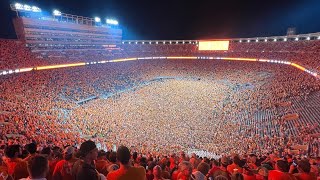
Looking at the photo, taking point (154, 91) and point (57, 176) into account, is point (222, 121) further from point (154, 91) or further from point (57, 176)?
point (57, 176)

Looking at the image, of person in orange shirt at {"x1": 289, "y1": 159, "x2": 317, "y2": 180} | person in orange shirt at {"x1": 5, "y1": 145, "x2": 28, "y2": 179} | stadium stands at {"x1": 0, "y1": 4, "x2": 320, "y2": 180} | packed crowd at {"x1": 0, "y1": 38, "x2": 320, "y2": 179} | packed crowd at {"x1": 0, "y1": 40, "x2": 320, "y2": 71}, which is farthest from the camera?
packed crowd at {"x1": 0, "y1": 40, "x2": 320, "y2": 71}

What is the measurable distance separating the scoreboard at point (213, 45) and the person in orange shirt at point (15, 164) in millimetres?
62134

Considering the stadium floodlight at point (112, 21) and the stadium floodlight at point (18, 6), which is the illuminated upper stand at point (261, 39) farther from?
the stadium floodlight at point (18, 6)

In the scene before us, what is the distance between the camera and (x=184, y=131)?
2192cm

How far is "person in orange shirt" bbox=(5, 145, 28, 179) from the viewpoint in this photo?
4.07 meters

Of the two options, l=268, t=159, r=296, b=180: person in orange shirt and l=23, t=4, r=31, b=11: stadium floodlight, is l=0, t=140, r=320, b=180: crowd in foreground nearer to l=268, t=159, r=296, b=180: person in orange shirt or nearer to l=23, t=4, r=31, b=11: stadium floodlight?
l=268, t=159, r=296, b=180: person in orange shirt

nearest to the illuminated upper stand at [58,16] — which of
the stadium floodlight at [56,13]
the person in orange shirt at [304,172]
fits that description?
the stadium floodlight at [56,13]

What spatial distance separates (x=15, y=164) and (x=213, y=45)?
63.3 meters

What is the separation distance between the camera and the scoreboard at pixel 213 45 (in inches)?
2473

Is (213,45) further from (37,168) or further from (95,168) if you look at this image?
(37,168)

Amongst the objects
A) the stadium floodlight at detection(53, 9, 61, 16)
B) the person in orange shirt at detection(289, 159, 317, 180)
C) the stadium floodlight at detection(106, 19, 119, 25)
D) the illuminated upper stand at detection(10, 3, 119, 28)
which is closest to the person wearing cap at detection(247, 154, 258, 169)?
the person in orange shirt at detection(289, 159, 317, 180)

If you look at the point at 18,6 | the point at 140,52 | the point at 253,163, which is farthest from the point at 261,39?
the point at 253,163

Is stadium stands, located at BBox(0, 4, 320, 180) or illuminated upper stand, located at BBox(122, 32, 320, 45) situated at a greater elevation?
illuminated upper stand, located at BBox(122, 32, 320, 45)

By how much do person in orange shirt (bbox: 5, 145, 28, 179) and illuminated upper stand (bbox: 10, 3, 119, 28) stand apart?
4777 centimetres
